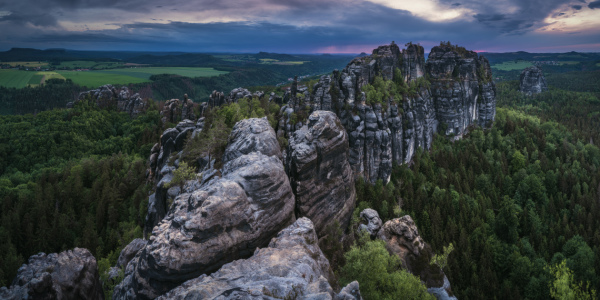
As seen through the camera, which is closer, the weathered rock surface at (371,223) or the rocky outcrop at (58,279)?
the rocky outcrop at (58,279)

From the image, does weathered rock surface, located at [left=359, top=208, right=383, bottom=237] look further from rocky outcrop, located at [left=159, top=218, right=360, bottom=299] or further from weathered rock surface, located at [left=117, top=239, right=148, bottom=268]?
weathered rock surface, located at [left=117, top=239, right=148, bottom=268]

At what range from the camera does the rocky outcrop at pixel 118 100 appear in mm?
126625

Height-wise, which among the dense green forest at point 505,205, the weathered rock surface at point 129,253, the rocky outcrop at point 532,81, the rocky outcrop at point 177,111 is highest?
the rocky outcrop at point 532,81

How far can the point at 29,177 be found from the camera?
249ft

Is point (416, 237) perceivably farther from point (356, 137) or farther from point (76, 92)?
point (76, 92)

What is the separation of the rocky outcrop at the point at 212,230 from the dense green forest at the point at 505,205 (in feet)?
114

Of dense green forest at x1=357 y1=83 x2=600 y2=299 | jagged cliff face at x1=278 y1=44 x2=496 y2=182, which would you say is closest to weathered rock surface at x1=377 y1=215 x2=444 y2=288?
dense green forest at x1=357 y1=83 x2=600 y2=299

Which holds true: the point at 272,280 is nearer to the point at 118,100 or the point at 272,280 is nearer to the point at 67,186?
the point at 67,186

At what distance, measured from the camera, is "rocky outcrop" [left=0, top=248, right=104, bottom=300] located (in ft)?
77.4

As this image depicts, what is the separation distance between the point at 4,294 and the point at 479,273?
2320 inches

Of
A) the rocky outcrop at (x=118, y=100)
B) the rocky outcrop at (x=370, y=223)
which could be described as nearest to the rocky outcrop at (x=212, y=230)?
the rocky outcrop at (x=370, y=223)

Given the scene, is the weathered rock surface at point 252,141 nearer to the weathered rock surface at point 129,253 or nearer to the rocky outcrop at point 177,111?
the weathered rock surface at point 129,253

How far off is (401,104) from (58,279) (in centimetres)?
7637

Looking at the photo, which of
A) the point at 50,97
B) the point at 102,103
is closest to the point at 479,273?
the point at 102,103
